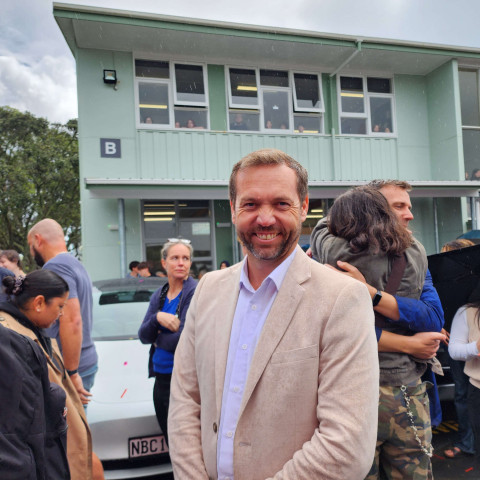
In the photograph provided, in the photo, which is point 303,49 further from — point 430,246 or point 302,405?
point 302,405

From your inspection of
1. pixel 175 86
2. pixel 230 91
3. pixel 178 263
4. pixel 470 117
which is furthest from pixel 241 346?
pixel 470 117

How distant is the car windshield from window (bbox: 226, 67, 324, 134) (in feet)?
22.3

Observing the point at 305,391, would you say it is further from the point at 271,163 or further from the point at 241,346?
the point at 271,163

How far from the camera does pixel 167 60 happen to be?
9.99 m

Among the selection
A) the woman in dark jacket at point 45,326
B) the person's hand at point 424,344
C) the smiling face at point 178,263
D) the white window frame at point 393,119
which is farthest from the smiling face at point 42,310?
the white window frame at point 393,119

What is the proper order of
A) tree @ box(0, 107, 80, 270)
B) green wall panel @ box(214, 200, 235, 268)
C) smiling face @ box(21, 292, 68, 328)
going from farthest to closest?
1. tree @ box(0, 107, 80, 270)
2. green wall panel @ box(214, 200, 235, 268)
3. smiling face @ box(21, 292, 68, 328)

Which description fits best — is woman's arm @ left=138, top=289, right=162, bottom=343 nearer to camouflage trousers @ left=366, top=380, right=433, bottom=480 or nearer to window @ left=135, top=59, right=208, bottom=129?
camouflage trousers @ left=366, top=380, right=433, bottom=480

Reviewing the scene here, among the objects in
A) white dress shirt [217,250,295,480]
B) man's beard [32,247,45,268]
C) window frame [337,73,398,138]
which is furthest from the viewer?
window frame [337,73,398,138]

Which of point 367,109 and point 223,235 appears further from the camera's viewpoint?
point 367,109

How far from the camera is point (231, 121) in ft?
34.5

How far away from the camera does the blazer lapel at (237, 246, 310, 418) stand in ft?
4.23

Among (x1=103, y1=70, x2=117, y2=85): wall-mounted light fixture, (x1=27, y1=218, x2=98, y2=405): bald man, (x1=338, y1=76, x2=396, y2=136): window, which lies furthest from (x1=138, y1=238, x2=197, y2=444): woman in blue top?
(x1=338, y1=76, x2=396, y2=136): window

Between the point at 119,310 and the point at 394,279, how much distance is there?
3.44 meters

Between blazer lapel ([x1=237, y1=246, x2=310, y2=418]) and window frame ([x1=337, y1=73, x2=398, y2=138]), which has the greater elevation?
window frame ([x1=337, y1=73, x2=398, y2=138])
